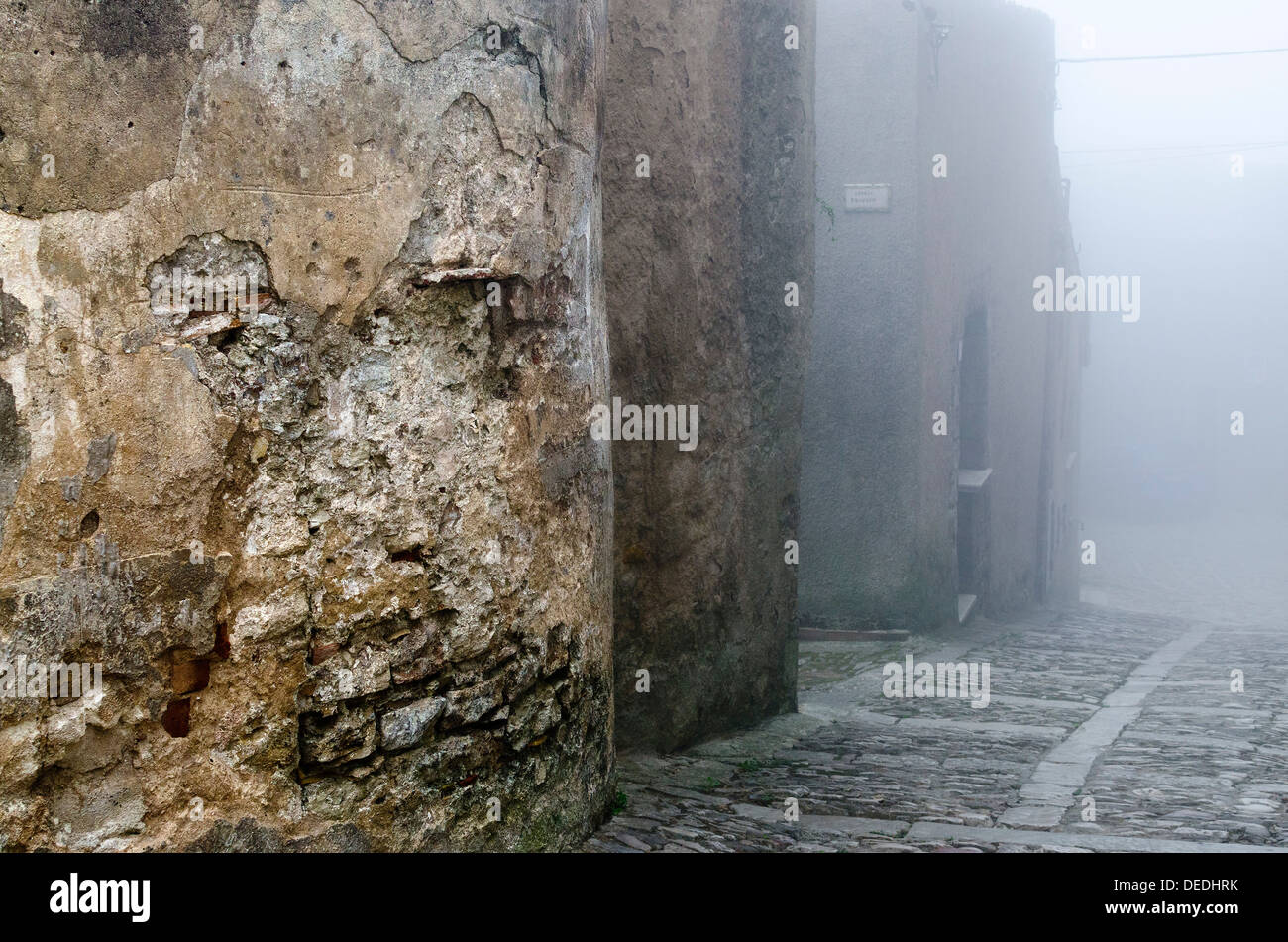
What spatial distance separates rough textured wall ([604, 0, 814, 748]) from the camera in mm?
5621

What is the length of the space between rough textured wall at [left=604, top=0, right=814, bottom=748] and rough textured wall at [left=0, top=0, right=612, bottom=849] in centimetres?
181

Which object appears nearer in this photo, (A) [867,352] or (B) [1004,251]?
(A) [867,352]

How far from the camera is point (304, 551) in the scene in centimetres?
318

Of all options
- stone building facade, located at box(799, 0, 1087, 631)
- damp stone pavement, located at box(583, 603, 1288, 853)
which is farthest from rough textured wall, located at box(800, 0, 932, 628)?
damp stone pavement, located at box(583, 603, 1288, 853)

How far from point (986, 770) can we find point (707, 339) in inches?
94.4

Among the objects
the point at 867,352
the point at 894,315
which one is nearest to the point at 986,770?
the point at 867,352

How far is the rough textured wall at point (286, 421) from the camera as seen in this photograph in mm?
2850

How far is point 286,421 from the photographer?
3156 mm

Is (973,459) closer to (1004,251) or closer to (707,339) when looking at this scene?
(1004,251)

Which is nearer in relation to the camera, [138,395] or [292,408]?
[138,395]

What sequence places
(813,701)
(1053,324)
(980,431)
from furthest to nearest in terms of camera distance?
(1053,324) < (980,431) < (813,701)

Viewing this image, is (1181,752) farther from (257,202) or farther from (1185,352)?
(1185,352)
